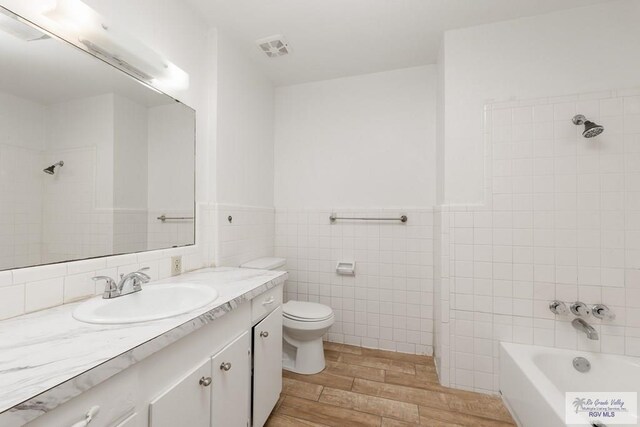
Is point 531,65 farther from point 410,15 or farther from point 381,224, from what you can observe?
point 381,224

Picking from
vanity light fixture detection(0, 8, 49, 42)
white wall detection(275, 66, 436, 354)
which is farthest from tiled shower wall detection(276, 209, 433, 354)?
vanity light fixture detection(0, 8, 49, 42)

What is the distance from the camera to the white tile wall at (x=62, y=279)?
2.92 ft

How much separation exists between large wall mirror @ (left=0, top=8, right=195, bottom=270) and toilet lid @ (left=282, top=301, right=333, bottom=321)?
0.93 metres

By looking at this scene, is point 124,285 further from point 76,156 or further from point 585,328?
point 585,328

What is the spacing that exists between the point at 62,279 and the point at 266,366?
0.96 metres

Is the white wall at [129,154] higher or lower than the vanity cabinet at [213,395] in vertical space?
higher

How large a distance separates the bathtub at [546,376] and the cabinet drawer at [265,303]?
4.45ft

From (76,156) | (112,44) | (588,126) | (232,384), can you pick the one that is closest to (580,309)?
(588,126)

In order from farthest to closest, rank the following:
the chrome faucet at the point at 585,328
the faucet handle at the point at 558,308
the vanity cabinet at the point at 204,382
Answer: the faucet handle at the point at 558,308 < the chrome faucet at the point at 585,328 < the vanity cabinet at the point at 204,382

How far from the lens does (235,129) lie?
197 centimetres

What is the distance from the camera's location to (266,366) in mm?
1371

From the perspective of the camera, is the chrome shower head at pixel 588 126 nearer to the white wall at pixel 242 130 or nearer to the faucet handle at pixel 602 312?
the faucet handle at pixel 602 312

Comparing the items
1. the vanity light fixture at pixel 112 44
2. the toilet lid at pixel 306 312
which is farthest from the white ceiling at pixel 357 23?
the toilet lid at pixel 306 312

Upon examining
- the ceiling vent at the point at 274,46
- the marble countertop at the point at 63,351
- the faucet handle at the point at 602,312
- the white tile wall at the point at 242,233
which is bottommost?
the faucet handle at the point at 602,312
